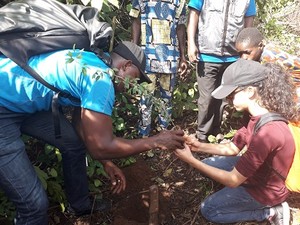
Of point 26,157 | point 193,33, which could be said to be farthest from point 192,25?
point 26,157

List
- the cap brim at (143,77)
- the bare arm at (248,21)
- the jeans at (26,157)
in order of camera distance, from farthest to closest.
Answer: the bare arm at (248,21) → the cap brim at (143,77) → the jeans at (26,157)

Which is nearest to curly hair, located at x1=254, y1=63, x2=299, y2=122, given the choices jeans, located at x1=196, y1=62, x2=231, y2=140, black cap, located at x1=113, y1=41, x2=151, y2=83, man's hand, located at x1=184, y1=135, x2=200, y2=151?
man's hand, located at x1=184, y1=135, x2=200, y2=151

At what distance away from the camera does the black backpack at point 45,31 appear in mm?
1779

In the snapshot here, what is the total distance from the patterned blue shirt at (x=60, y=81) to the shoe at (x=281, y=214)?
59.4 inches

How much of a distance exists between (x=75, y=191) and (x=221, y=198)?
1.11 metres

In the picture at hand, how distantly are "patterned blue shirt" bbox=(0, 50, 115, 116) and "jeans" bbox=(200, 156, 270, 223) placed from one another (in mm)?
1300

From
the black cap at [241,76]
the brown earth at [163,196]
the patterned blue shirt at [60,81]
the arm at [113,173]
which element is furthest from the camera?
the brown earth at [163,196]

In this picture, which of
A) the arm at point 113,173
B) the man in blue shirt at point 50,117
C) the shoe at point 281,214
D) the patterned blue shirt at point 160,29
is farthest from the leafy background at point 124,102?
the shoe at point 281,214

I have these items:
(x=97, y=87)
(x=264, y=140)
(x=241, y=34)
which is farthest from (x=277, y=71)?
(x=97, y=87)

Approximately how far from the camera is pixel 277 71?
7.47 ft

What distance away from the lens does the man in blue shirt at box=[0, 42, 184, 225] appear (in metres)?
1.80

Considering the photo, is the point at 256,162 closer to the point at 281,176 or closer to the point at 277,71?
the point at 281,176

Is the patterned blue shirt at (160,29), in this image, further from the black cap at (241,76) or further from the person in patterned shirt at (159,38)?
the black cap at (241,76)

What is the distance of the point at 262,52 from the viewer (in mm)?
3045
